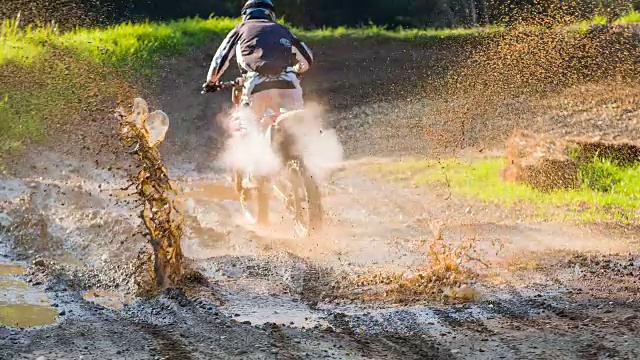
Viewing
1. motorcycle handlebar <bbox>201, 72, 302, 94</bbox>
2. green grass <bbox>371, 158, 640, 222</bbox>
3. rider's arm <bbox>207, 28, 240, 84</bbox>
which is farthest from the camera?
green grass <bbox>371, 158, 640, 222</bbox>

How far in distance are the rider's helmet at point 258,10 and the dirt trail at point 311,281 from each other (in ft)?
6.14

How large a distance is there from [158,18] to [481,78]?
8.16 metres

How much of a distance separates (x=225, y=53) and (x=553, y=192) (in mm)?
4304

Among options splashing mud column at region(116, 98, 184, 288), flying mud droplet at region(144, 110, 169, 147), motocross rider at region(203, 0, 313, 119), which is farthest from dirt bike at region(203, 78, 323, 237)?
splashing mud column at region(116, 98, 184, 288)

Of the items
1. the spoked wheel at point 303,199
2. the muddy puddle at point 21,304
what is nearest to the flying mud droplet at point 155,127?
the muddy puddle at point 21,304

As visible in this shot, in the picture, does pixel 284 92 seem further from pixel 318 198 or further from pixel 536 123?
pixel 536 123

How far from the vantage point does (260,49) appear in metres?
8.69

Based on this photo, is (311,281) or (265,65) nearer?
(311,281)

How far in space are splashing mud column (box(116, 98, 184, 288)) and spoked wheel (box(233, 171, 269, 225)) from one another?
259 centimetres

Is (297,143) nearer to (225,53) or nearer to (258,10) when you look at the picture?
(225,53)

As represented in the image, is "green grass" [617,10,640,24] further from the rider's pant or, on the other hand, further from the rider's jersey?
the rider's pant

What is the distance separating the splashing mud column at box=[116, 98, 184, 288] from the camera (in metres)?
6.30

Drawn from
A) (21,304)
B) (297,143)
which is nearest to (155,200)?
(21,304)

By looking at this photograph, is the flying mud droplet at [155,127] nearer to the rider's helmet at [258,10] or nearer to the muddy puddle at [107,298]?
the muddy puddle at [107,298]
